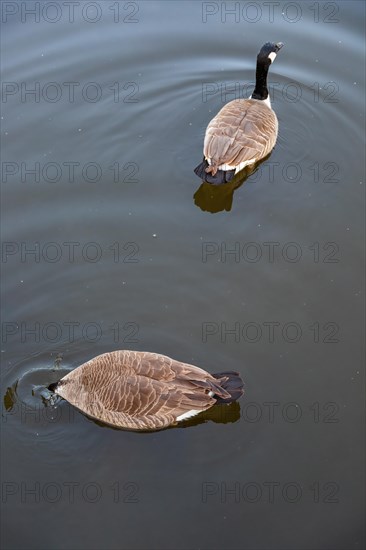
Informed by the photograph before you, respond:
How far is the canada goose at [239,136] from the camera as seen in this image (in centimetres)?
973

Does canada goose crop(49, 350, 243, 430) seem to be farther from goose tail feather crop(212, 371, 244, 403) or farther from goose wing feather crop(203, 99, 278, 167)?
goose wing feather crop(203, 99, 278, 167)

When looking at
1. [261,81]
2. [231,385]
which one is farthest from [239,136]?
[231,385]

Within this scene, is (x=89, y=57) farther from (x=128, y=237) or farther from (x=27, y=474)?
(x=27, y=474)

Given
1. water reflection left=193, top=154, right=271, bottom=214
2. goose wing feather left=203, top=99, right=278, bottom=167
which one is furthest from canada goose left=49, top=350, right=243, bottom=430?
goose wing feather left=203, top=99, right=278, bottom=167

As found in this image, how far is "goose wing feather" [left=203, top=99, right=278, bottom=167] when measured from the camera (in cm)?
978

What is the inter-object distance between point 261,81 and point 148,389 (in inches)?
228

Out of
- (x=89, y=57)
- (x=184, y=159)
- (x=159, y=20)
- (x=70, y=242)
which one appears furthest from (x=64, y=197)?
(x=159, y=20)

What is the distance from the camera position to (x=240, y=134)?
10062mm

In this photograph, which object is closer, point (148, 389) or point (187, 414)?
point (148, 389)

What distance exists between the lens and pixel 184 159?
1013 cm

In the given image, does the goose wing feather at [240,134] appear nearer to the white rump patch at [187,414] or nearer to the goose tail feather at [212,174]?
the goose tail feather at [212,174]

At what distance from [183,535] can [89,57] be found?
8235 mm

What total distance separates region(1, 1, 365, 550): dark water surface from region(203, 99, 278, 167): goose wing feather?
35 centimetres

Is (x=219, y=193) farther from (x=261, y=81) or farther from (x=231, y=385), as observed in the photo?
(x=231, y=385)
